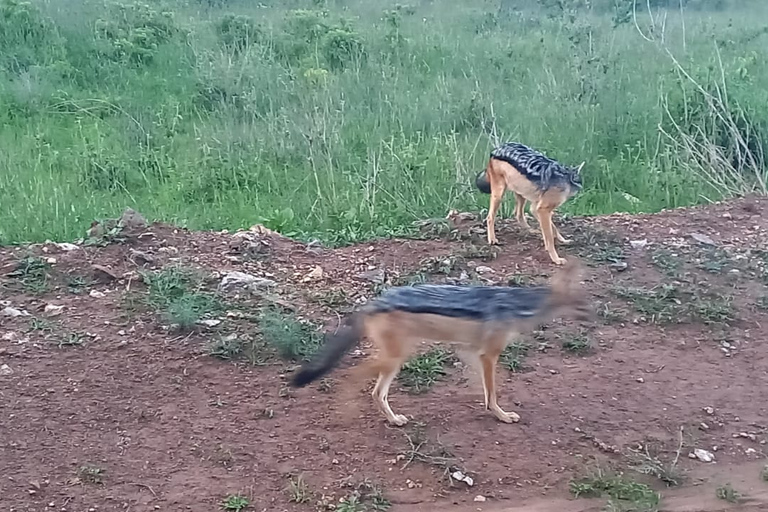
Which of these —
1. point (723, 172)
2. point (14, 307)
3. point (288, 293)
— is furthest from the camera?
point (723, 172)

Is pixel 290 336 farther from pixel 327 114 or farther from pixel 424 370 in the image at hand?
pixel 327 114

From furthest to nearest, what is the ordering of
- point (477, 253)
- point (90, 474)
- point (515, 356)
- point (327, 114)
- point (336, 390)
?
point (327, 114), point (477, 253), point (515, 356), point (336, 390), point (90, 474)

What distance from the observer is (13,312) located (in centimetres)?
536

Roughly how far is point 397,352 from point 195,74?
778cm

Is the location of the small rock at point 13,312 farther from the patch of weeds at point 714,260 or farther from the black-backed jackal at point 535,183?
the patch of weeds at point 714,260

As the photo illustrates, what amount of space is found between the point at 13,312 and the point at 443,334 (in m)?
2.54

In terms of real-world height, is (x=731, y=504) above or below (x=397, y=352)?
below

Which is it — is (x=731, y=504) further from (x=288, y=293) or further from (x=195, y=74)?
(x=195, y=74)

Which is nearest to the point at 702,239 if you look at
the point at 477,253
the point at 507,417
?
the point at 477,253


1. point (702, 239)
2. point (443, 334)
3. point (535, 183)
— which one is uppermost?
point (443, 334)

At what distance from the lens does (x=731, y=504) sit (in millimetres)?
4031

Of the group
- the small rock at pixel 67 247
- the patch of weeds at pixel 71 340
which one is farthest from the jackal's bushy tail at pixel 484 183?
the patch of weeds at pixel 71 340

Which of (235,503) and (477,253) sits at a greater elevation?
(235,503)

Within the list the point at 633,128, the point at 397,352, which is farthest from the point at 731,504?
the point at 633,128
